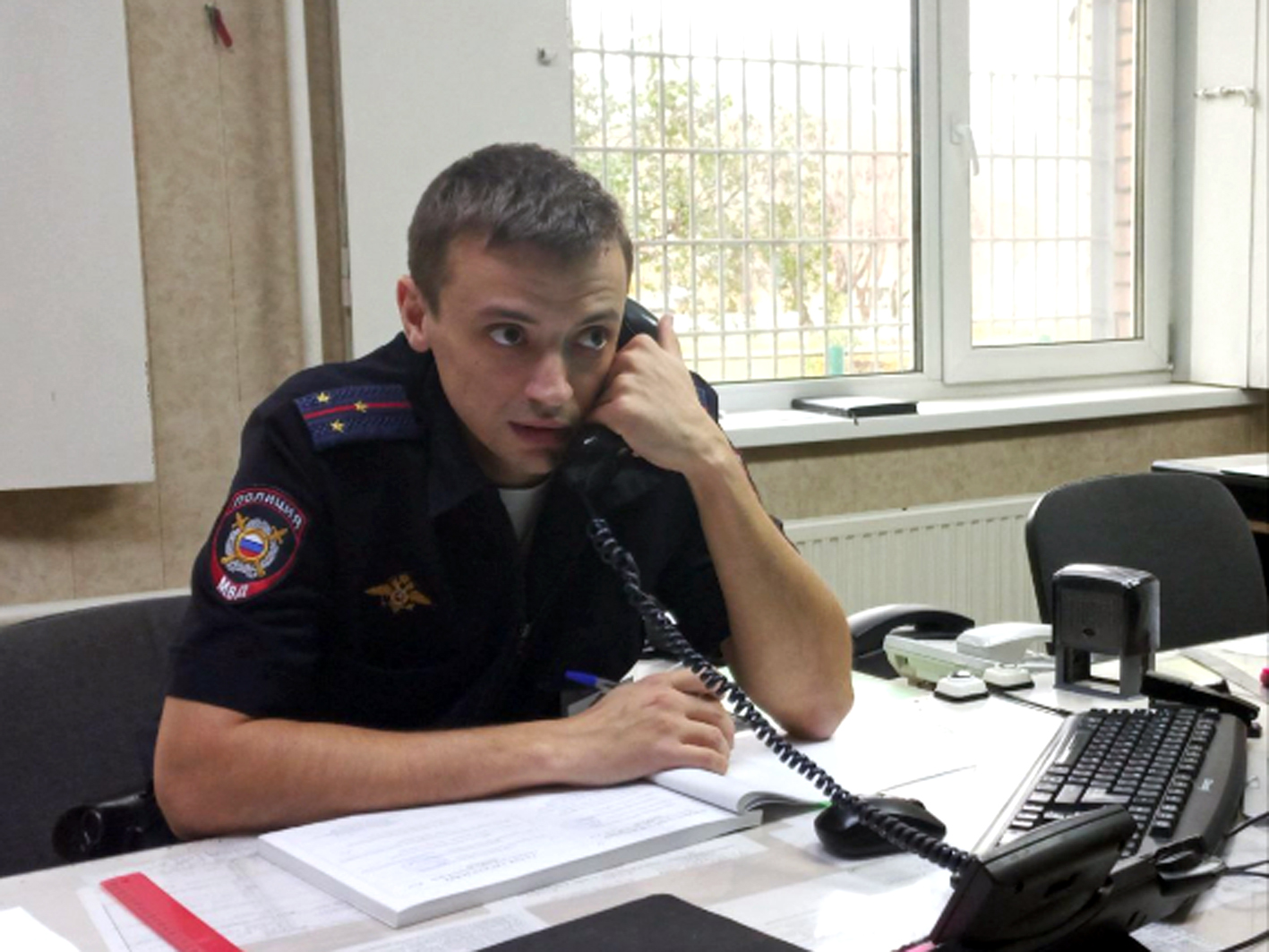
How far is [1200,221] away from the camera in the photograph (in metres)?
3.68

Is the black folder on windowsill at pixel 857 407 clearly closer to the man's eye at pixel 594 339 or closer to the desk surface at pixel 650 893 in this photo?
the man's eye at pixel 594 339

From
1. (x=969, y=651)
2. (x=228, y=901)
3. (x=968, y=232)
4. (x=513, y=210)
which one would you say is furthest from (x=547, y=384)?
(x=968, y=232)

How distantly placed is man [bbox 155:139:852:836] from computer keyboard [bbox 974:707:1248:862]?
257mm

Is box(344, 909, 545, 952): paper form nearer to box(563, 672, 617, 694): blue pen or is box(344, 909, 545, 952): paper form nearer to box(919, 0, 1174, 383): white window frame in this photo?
box(563, 672, 617, 694): blue pen

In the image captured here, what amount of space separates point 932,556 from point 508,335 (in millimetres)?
2039

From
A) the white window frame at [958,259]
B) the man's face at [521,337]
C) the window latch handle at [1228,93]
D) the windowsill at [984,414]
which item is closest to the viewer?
the man's face at [521,337]

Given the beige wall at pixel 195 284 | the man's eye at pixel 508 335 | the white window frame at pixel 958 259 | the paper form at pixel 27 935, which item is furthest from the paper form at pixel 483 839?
the white window frame at pixel 958 259

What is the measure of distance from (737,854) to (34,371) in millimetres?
1634

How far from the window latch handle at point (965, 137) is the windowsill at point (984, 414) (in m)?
0.57

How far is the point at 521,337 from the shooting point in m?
1.37

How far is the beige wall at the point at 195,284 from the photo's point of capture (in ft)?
7.91

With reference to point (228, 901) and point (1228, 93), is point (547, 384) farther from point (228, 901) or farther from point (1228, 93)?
point (1228, 93)

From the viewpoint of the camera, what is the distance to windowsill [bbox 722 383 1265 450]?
301 centimetres

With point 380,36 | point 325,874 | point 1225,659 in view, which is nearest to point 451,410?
point 325,874
